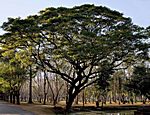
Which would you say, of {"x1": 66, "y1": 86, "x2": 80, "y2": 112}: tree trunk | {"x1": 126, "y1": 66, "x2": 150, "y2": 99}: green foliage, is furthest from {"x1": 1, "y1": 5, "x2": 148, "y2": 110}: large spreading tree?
{"x1": 126, "y1": 66, "x2": 150, "y2": 99}: green foliage

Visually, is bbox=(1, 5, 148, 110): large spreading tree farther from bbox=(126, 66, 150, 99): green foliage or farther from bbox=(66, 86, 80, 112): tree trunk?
bbox=(126, 66, 150, 99): green foliage

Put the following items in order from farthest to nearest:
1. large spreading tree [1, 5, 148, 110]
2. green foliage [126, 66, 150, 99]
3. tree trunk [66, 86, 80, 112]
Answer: green foliage [126, 66, 150, 99], tree trunk [66, 86, 80, 112], large spreading tree [1, 5, 148, 110]

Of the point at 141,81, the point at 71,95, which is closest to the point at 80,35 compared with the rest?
the point at 71,95

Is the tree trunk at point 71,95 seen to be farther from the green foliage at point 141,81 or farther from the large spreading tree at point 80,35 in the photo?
the green foliage at point 141,81

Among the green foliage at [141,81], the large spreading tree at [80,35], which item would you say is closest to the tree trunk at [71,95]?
the large spreading tree at [80,35]

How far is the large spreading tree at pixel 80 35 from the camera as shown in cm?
2805

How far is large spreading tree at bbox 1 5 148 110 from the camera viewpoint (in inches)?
1104

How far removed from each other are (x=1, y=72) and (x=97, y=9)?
2895cm

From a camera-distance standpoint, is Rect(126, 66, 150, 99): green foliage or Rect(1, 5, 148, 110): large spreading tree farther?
Rect(126, 66, 150, 99): green foliage

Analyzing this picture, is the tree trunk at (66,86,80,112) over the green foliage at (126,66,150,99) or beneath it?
beneath

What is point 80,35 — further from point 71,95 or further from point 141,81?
point 141,81

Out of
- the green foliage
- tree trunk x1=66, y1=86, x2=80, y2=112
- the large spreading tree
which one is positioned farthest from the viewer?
the green foliage

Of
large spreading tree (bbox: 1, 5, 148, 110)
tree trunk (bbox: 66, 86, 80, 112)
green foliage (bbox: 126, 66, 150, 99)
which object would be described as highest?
large spreading tree (bbox: 1, 5, 148, 110)

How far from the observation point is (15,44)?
32.0 meters
